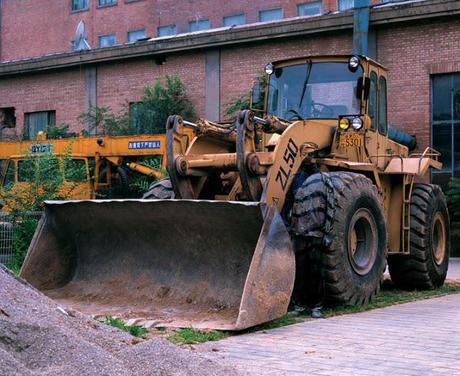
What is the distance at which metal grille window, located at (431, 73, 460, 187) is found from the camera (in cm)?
2203

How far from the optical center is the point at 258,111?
11.2m

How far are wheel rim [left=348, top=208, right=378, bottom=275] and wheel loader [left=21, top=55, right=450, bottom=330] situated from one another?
0.02 meters

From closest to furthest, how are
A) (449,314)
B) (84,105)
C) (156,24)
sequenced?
(449,314)
(84,105)
(156,24)

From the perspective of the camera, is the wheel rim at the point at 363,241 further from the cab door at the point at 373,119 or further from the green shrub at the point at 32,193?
the green shrub at the point at 32,193

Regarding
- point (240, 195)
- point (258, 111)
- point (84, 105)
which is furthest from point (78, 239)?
point (84, 105)

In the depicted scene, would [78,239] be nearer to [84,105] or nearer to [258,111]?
[258,111]

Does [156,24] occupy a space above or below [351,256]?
above

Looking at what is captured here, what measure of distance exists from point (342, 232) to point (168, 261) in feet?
6.69

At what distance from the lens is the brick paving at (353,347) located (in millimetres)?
6180

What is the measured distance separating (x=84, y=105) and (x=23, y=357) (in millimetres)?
25048

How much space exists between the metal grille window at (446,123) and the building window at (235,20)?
732 inches

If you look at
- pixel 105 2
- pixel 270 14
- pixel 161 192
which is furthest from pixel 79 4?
pixel 161 192

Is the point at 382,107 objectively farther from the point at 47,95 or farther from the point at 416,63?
the point at 47,95

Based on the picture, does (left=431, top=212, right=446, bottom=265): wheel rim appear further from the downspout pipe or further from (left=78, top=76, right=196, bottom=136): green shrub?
(left=78, top=76, right=196, bottom=136): green shrub
